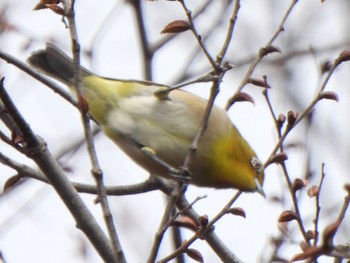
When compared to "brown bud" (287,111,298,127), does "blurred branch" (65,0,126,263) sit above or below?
below

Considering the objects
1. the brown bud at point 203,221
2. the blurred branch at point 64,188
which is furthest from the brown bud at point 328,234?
the blurred branch at point 64,188

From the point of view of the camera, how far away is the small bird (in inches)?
147

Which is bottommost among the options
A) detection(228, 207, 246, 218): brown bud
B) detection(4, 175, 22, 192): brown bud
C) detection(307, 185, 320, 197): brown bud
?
detection(228, 207, 246, 218): brown bud

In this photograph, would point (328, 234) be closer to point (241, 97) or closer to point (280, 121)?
point (280, 121)

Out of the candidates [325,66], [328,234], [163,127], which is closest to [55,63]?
[163,127]

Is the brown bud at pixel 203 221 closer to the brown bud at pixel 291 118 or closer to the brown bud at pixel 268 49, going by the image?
the brown bud at pixel 291 118

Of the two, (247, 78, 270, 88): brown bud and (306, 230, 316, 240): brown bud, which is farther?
(247, 78, 270, 88): brown bud

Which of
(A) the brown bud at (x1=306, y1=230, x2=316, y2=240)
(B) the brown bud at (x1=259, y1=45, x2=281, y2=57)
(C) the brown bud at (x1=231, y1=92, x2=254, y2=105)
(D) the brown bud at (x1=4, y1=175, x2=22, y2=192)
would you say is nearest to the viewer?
(A) the brown bud at (x1=306, y1=230, x2=316, y2=240)

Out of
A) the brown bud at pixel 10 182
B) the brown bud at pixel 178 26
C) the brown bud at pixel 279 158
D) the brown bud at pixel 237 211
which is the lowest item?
the brown bud at pixel 237 211

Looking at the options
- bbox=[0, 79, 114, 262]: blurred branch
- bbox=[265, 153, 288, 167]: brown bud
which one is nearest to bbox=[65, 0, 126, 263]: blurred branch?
bbox=[0, 79, 114, 262]: blurred branch

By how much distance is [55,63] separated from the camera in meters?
4.07

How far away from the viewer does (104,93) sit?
13.1 ft

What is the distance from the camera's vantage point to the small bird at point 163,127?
12.2 ft

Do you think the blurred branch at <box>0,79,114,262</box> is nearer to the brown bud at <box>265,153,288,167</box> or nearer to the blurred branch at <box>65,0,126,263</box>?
the blurred branch at <box>65,0,126,263</box>
